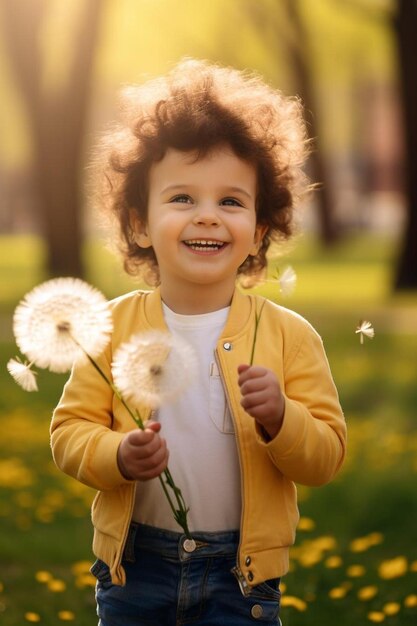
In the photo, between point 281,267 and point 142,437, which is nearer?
point 142,437

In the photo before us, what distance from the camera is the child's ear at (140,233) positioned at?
311 centimetres

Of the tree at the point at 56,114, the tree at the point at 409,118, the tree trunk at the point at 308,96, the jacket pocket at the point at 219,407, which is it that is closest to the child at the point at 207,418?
the jacket pocket at the point at 219,407

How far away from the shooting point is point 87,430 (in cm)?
285

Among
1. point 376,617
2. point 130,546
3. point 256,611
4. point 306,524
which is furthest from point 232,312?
point 306,524

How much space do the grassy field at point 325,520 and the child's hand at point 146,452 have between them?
894 mm

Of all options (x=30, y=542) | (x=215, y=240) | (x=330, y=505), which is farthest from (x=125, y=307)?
(x=330, y=505)

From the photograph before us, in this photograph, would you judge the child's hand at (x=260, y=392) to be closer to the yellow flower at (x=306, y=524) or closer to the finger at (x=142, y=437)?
the finger at (x=142, y=437)

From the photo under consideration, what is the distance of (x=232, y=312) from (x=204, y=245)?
0.19 metres

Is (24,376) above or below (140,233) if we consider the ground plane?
below

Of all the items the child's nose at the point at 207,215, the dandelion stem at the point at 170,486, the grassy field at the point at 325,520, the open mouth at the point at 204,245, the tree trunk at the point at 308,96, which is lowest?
the tree trunk at the point at 308,96

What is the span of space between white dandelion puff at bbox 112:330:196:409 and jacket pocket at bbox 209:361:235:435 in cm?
20

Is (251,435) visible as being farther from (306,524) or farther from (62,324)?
(306,524)

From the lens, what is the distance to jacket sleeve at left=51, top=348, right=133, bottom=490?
2770mm

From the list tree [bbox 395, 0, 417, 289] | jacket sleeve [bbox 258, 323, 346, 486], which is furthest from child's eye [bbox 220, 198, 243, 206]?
tree [bbox 395, 0, 417, 289]
